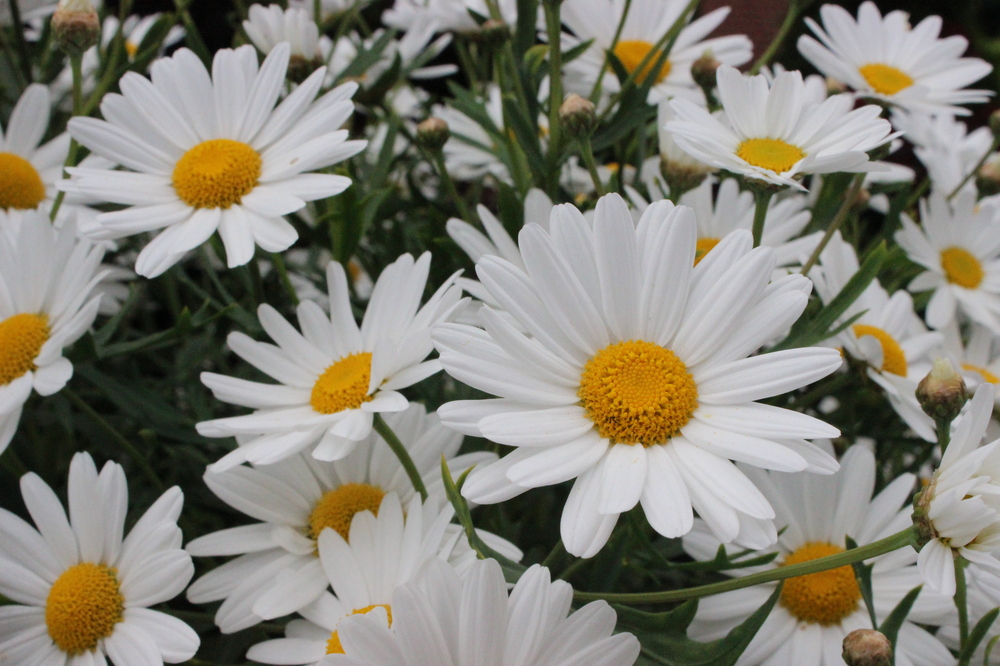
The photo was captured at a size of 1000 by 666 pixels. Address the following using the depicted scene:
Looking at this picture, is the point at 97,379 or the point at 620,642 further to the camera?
the point at 97,379

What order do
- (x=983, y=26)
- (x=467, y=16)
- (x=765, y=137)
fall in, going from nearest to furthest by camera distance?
(x=765, y=137) < (x=467, y=16) < (x=983, y=26)

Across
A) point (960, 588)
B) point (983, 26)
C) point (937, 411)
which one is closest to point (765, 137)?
point (937, 411)

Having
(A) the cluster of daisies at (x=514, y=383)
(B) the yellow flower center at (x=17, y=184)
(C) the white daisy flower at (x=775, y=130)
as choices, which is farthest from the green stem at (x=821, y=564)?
(B) the yellow flower center at (x=17, y=184)

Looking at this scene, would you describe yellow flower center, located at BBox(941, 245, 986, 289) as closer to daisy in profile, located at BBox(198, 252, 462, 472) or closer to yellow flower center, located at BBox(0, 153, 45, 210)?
daisy in profile, located at BBox(198, 252, 462, 472)

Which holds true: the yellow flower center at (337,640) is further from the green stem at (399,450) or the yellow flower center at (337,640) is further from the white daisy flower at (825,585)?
the white daisy flower at (825,585)

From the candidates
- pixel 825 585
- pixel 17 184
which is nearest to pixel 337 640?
pixel 825 585

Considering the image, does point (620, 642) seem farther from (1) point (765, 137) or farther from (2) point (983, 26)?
(2) point (983, 26)
